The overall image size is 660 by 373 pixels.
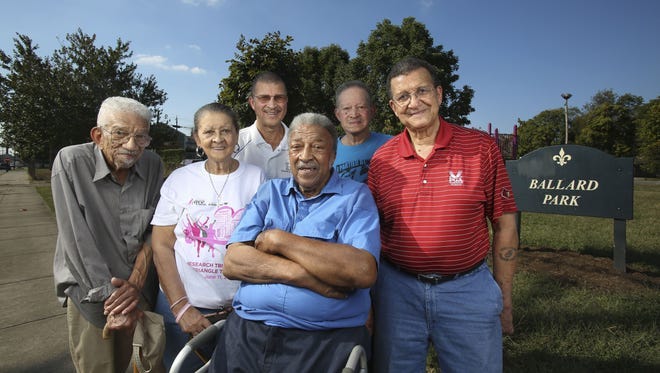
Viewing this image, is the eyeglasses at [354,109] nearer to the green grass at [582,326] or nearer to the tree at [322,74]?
the green grass at [582,326]

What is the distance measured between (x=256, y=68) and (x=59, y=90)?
391 inches

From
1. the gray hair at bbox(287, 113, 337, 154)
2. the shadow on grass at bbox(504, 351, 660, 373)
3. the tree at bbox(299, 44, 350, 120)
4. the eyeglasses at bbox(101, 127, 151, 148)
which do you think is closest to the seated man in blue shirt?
the gray hair at bbox(287, 113, 337, 154)

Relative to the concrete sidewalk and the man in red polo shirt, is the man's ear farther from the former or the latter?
the concrete sidewalk

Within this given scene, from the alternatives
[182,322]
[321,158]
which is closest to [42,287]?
[182,322]

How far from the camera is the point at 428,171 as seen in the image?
1.99 metres

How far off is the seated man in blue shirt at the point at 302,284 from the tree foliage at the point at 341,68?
13169 mm

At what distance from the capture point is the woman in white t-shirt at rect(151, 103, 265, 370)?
2023mm

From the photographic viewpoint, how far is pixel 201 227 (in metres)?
2.04

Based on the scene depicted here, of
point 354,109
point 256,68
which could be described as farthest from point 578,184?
point 256,68

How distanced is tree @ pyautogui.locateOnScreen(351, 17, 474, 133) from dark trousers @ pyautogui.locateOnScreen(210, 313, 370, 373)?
20.4 metres

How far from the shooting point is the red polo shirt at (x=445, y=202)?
192 centimetres

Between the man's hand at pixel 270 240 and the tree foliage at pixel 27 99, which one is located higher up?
the tree foliage at pixel 27 99

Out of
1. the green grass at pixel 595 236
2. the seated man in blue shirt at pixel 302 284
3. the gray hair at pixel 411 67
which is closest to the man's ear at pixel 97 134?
the seated man in blue shirt at pixel 302 284

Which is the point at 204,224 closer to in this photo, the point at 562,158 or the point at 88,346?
the point at 88,346
